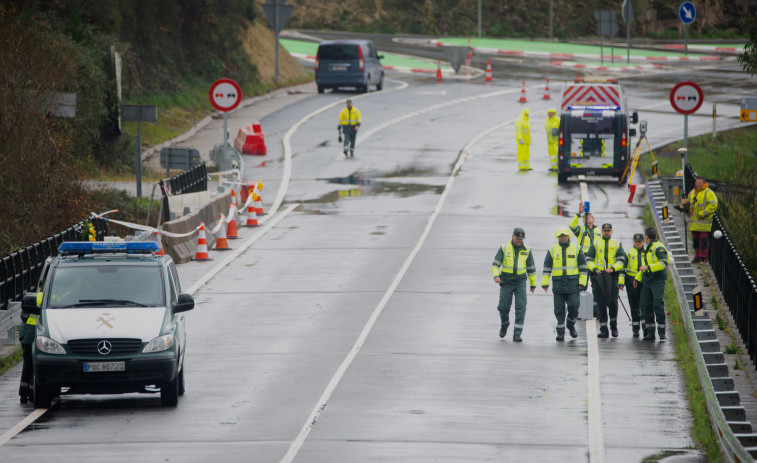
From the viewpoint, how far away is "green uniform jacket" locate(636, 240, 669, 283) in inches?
715

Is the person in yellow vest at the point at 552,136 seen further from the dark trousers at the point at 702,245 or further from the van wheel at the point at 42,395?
the van wheel at the point at 42,395

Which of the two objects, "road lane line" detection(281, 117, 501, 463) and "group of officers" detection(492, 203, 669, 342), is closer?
"road lane line" detection(281, 117, 501, 463)

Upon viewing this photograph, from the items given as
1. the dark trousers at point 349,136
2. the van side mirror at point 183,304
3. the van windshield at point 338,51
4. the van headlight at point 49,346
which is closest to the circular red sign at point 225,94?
the dark trousers at point 349,136

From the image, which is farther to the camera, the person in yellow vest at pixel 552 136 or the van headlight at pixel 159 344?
the person in yellow vest at pixel 552 136

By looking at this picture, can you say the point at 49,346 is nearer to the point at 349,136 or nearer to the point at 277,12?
the point at 349,136

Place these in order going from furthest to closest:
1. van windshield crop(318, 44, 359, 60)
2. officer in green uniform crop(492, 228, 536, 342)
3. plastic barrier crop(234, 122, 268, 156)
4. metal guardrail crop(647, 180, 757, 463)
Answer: van windshield crop(318, 44, 359, 60) < plastic barrier crop(234, 122, 268, 156) < officer in green uniform crop(492, 228, 536, 342) < metal guardrail crop(647, 180, 757, 463)

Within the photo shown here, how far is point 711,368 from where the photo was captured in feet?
49.0

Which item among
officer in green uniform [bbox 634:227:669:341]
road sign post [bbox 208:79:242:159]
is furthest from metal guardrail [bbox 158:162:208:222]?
officer in green uniform [bbox 634:227:669:341]

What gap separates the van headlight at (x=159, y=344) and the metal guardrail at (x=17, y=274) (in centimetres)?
384

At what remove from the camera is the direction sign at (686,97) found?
25781mm

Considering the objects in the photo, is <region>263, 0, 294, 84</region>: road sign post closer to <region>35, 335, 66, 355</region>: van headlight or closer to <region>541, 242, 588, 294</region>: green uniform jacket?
<region>541, 242, 588, 294</region>: green uniform jacket

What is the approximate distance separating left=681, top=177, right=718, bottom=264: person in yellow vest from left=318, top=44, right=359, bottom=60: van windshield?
26.2 meters

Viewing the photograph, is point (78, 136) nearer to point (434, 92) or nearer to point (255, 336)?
point (255, 336)

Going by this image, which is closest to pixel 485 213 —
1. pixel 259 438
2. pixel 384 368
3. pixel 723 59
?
pixel 384 368
